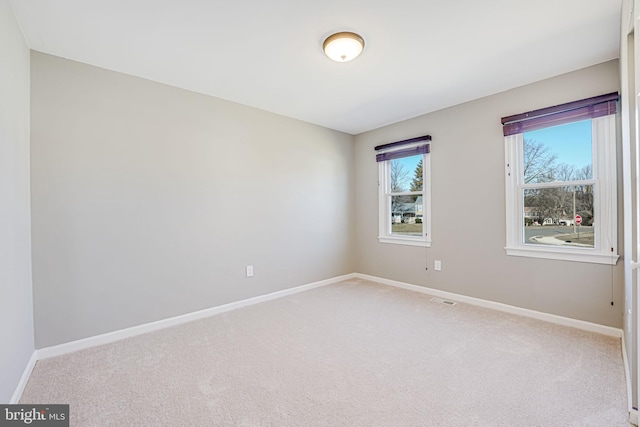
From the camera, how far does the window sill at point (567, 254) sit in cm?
250

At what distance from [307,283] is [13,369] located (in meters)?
2.85

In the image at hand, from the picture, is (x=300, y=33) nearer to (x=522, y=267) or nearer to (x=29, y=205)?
(x=29, y=205)

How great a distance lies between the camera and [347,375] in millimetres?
1948

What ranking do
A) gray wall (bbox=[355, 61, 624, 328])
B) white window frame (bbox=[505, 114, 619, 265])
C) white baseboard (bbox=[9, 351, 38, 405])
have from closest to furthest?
white baseboard (bbox=[9, 351, 38, 405]) < white window frame (bbox=[505, 114, 619, 265]) < gray wall (bbox=[355, 61, 624, 328])

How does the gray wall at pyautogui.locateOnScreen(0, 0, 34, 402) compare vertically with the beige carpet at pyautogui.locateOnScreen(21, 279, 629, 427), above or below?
above

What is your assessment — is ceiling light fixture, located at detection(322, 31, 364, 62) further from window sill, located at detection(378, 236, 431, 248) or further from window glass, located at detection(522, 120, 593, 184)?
window sill, located at detection(378, 236, 431, 248)

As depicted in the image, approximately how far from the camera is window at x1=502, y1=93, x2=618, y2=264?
2.49 m

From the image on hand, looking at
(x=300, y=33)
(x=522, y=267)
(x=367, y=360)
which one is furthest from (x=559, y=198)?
(x=300, y=33)

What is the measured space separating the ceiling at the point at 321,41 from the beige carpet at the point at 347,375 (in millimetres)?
2366

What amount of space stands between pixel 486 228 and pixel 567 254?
2.40 feet

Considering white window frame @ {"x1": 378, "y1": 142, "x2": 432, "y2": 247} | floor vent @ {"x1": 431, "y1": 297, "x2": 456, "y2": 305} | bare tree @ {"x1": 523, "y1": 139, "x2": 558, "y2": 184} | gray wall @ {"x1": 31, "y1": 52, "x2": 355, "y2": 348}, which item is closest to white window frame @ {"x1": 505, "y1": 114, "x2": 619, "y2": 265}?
bare tree @ {"x1": 523, "y1": 139, "x2": 558, "y2": 184}

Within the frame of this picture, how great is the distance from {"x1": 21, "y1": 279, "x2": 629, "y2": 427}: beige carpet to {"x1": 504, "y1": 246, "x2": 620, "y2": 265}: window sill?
64 cm

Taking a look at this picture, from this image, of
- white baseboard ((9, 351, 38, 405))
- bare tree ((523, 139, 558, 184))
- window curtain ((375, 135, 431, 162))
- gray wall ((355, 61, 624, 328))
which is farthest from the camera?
window curtain ((375, 135, 431, 162))

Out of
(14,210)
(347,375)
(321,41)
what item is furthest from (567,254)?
(14,210)
